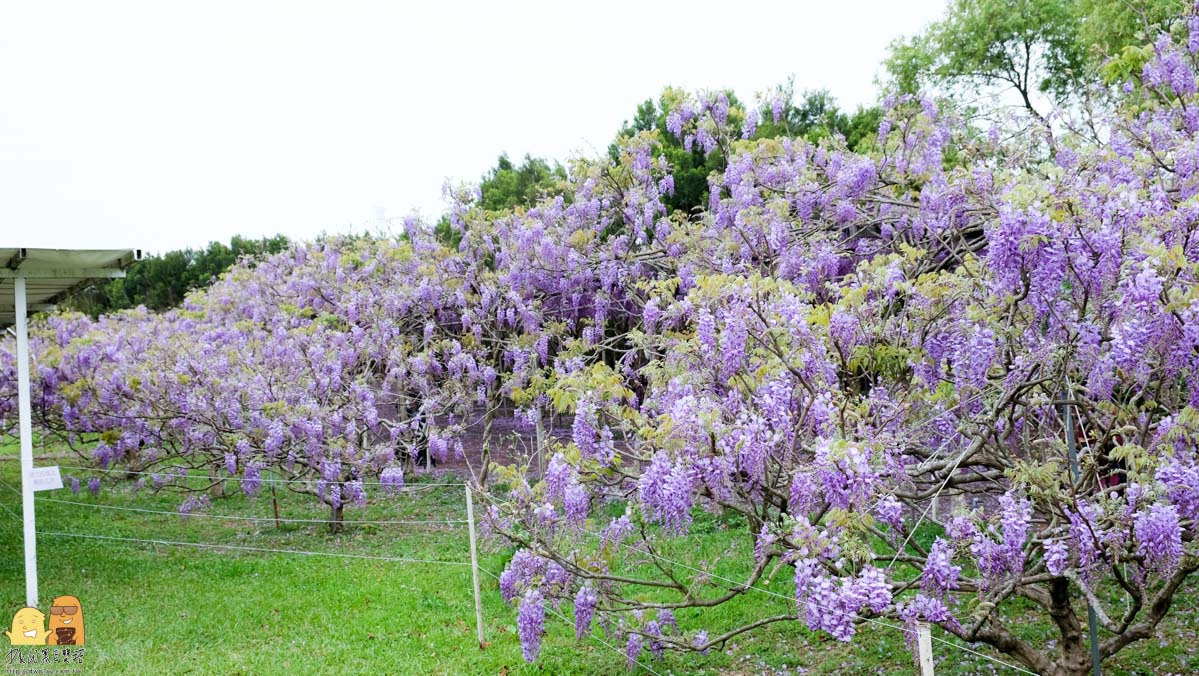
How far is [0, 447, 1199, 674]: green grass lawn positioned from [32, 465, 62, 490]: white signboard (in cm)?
100

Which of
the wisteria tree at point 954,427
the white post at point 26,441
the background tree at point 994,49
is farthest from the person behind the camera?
the background tree at point 994,49

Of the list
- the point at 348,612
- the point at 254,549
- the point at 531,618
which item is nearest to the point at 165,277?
the point at 254,549

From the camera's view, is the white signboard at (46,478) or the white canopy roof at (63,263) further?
the white canopy roof at (63,263)

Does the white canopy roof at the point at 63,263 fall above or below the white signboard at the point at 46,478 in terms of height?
above

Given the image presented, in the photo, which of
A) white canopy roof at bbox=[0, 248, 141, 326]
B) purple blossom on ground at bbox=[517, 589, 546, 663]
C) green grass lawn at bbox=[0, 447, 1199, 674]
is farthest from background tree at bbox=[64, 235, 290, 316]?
purple blossom on ground at bbox=[517, 589, 546, 663]

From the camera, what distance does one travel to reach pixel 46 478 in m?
5.77

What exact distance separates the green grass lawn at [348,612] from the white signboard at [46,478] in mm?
1001

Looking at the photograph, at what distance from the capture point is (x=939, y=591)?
11.0 ft

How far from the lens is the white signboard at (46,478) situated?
5730mm

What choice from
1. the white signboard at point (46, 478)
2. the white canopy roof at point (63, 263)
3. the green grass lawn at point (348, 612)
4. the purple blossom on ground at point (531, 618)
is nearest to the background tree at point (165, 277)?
the green grass lawn at point (348, 612)

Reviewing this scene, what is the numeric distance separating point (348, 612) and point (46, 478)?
2.13 m

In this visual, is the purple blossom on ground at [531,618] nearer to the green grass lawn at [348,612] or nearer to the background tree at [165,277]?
the green grass lawn at [348,612]

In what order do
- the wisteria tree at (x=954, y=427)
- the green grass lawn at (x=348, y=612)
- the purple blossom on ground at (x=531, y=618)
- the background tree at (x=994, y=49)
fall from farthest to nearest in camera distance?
the background tree at (x=994, y=49), the green grass lawn at (x=348, y=612), the purple blossom on ground at (x=531, y=618), the wisteria tree at (x=954, y=427)

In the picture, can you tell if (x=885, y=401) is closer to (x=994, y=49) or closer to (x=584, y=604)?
(x=584, y=604)
